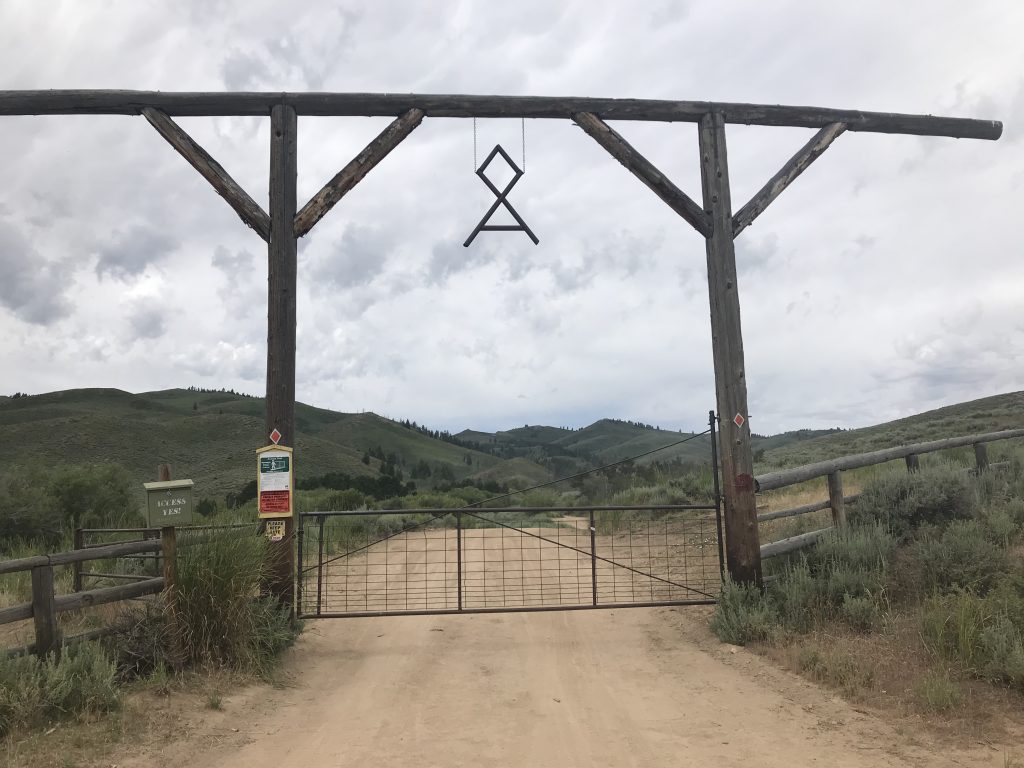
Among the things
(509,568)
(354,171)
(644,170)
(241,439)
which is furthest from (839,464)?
(241,439)

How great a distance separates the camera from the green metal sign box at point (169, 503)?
631 centimetres

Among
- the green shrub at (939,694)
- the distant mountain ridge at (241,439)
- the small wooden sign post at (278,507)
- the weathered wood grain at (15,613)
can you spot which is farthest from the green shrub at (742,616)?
the distant mountain ridge at (241,439)

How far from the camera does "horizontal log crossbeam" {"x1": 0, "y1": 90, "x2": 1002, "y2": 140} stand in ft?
27.3

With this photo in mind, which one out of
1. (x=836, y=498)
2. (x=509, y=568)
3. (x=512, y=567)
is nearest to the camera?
(x=836, y=498)

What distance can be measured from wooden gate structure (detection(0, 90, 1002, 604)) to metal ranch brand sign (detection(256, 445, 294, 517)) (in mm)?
255

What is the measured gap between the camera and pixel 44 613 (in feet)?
18.5

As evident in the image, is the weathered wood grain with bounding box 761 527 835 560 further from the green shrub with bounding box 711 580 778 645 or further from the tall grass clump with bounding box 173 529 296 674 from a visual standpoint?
the tall grass clump with bounding box 173 529 296 674

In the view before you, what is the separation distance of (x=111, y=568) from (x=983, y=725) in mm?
10689

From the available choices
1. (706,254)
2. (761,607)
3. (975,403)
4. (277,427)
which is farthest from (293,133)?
(975,403)

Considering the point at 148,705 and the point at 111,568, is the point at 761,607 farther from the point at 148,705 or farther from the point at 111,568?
the point at 111,568

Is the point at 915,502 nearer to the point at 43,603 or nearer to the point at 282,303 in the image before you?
the point at 282,303

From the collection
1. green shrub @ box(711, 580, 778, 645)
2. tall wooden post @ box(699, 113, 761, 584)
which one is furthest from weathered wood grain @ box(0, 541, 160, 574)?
tall wooden post @ box(699, 113, 761, 584)

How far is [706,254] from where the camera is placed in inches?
359

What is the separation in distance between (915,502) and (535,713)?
20.0 ft
